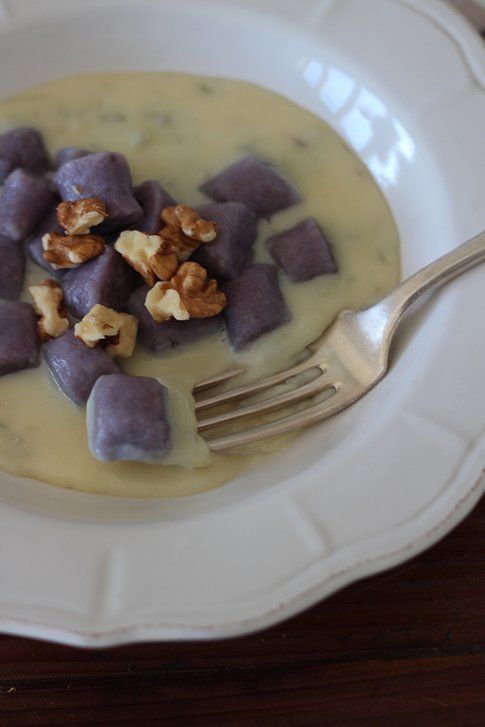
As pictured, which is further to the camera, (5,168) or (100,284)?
(5,168)

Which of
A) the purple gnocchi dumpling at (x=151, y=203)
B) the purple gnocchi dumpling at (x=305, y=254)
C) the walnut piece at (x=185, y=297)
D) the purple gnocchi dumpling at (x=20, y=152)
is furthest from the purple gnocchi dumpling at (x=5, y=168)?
the purple gnocchi dumpling at (x=305, y=254)

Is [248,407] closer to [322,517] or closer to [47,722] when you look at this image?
[322,517]

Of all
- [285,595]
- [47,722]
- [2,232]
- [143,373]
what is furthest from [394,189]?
[47,722]

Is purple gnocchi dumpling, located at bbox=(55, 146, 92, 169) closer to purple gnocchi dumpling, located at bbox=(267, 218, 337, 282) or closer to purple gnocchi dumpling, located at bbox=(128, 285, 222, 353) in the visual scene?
purple gnocchi dumpling, located at bbox=(128, 285, 222, 353)

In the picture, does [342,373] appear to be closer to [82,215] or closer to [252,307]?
[252,307]

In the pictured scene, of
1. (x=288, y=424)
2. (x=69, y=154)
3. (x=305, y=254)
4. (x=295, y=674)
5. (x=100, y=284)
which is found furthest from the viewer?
(x=69, y=154)

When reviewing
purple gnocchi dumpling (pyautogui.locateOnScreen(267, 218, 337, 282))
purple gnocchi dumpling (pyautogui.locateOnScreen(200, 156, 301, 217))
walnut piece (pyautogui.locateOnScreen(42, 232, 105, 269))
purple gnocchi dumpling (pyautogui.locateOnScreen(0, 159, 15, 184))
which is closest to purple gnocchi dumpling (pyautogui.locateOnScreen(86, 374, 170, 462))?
walnut piece (pyautogui.locateOnScreen(42, 232, 105, 269))

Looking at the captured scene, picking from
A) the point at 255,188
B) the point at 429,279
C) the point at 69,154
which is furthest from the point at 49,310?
the point at 429,279
